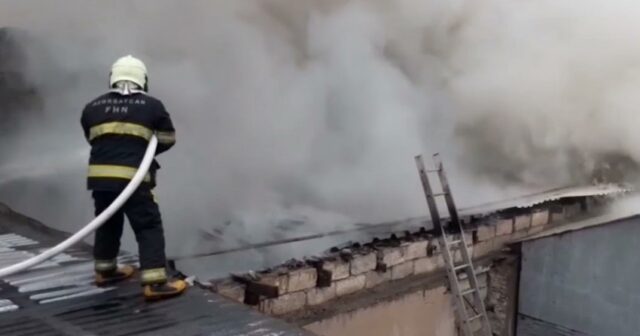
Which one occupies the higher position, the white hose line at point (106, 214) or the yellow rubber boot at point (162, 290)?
the white hose line at point (106, 214)

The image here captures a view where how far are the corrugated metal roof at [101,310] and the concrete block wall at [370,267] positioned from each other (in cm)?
81

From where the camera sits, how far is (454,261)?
5230mm

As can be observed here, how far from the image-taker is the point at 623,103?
7219 millimetres

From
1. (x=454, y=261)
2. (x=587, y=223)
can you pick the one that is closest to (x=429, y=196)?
(x=454, y=261)

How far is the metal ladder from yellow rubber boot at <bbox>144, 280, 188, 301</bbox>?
227 cm

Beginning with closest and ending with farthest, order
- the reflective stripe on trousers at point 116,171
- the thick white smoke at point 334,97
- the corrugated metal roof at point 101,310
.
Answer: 1. the corrugated metal roof at point 101,310
2. the reflective stripe on trousers at point 116,171
3. the thick white smoke at point 334,97

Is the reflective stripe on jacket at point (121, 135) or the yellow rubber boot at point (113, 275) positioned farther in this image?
the yellow rubber boot at point (113, 275)

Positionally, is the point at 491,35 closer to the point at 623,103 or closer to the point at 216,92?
the point at 623,103

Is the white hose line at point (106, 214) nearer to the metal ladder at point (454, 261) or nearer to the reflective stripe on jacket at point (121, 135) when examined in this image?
the reflective stripe on jacket at point (121, 135)

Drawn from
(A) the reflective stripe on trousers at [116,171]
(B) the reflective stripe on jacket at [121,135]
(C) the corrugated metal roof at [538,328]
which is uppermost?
(B) the reflective stripe on jacket at [121,135]

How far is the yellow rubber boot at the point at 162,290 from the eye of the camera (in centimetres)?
272

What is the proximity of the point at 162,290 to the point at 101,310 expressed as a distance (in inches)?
9.4

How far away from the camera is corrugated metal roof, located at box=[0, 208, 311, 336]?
246cm

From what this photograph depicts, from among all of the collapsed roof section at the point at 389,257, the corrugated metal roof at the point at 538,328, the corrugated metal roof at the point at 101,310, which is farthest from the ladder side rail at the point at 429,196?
the corrugated metal roof at the point at 101,310
